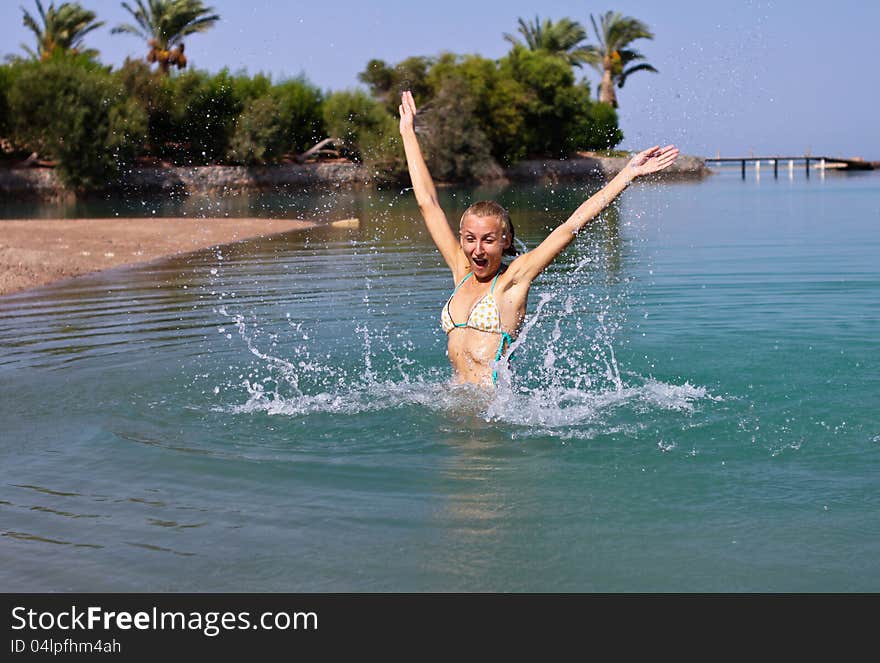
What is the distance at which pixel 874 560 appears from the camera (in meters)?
4.82

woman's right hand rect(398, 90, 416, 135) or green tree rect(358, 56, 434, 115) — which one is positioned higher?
green tree rect(358, 56, 434, 115)

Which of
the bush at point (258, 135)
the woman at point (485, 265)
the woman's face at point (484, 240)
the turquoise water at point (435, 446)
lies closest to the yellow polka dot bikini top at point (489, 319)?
the woman at point (485, 265)

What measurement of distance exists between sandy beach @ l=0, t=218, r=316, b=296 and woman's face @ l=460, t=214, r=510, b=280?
11.1 m

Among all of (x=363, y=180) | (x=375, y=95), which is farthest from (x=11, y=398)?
(x=375, y=95)

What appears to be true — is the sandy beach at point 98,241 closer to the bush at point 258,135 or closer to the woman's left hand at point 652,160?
the woman's left hand at point 652,160

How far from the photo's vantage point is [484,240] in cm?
698

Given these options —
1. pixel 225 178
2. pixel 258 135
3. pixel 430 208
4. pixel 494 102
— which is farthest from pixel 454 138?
pixel 430 208

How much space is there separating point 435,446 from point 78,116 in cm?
5050

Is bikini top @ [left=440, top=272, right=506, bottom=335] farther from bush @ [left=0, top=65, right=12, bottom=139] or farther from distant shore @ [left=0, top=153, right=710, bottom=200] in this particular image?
bush @ [left=0, top=65, right=12, bottom=139]

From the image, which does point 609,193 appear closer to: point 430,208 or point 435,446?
point 430,208

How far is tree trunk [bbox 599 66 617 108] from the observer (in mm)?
86794

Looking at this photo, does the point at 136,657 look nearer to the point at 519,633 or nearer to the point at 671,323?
the point at 519,633

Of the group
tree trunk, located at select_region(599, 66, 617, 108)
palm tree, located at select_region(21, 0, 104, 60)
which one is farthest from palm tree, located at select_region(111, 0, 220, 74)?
tree trunk, located at select_region(599, 66, 617, 108)

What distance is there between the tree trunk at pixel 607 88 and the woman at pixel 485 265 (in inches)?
3242
